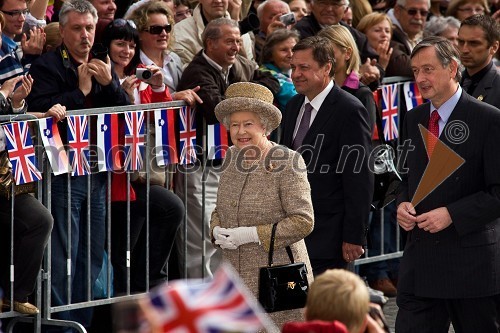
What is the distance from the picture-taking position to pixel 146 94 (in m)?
9.42

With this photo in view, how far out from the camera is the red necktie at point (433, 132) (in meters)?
7.25

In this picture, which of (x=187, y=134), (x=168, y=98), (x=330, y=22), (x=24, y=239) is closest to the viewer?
(x=24, y=239)

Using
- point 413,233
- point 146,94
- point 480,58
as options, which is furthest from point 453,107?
point 146,94

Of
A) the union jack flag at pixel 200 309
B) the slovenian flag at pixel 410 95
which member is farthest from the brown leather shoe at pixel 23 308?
the union jack flag at pixel 200 309

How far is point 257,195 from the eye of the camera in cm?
718

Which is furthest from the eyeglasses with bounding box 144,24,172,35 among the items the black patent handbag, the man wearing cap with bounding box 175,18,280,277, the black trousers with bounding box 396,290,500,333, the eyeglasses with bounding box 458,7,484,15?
the eyeglasses with bounding box 458,7,484,15

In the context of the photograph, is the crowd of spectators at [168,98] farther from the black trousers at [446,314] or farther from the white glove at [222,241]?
the white glove at [222,241]

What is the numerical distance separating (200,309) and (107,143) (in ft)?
16.2

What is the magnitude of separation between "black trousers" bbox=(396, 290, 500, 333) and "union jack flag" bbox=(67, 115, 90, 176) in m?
2.54

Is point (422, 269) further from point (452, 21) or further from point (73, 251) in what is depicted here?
point (452, 21)

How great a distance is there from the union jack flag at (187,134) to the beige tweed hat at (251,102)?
1995mm

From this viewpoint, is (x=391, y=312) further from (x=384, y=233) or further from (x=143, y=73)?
(x=143, y=73)

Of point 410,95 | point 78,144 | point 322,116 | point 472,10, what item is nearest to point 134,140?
point 78,144

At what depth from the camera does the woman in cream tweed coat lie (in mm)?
7105
